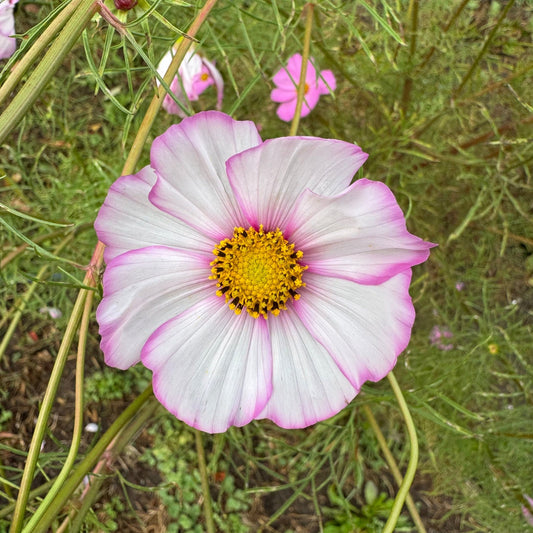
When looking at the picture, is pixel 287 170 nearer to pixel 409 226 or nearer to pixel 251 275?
pixel 251 275

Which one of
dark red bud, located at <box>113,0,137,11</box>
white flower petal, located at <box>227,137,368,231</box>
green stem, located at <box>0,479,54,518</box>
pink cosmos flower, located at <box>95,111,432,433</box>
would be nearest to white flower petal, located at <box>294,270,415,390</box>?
pink cosmos flower, located at <box>95,111,432,433</box>

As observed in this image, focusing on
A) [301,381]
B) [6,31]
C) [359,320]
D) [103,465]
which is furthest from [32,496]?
[6,31]

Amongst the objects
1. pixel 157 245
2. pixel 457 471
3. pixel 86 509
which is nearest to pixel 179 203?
pixel 157 245

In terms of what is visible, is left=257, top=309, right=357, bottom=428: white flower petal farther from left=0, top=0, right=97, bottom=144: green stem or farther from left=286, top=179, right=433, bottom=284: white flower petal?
left=0, top=0, right=97, bottom=144: green stem

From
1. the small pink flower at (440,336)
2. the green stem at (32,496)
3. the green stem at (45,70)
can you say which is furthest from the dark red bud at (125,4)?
the small pink flower at (440,336)

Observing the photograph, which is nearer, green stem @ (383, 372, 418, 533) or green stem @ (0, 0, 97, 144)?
green stem @ (0, 0, 97, 144)
